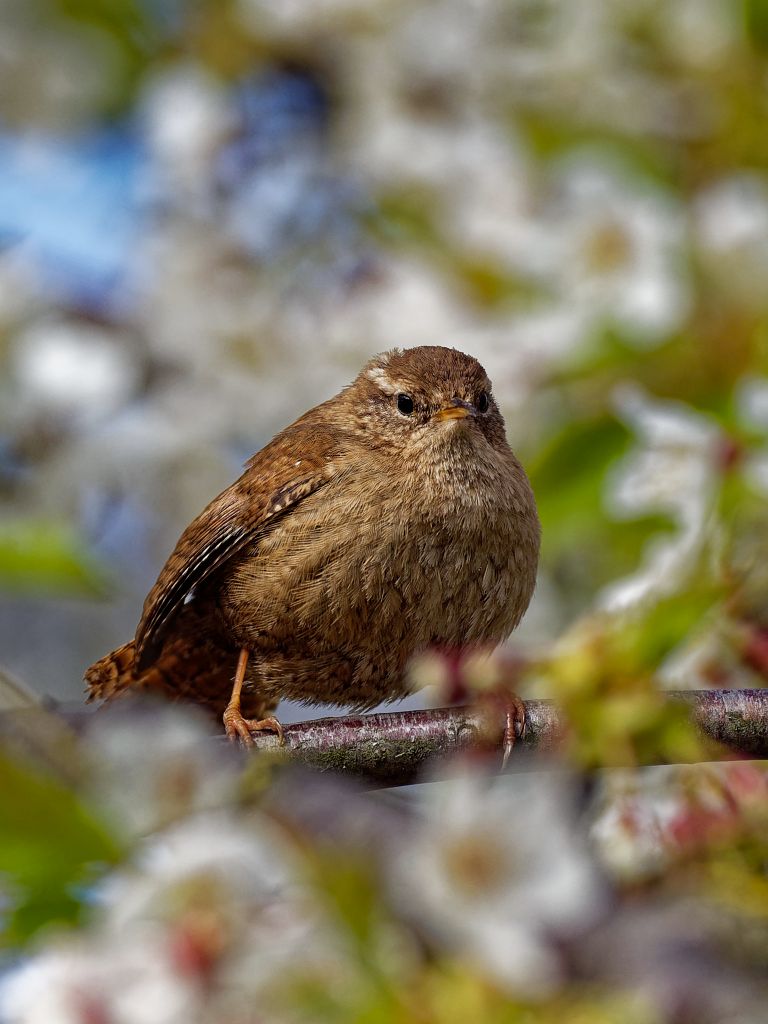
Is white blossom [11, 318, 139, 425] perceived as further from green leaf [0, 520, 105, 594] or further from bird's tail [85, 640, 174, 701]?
green leaf [0, 520, 105, 594]

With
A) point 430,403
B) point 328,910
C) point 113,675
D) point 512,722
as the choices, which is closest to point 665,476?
point 430,403

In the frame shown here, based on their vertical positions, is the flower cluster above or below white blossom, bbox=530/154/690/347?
below

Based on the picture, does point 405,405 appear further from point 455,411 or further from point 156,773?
point 156,773

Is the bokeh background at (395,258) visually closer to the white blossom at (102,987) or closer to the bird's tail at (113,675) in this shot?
the bird's tail at (113,675)

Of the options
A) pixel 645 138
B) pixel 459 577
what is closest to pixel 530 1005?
pixel 459 577

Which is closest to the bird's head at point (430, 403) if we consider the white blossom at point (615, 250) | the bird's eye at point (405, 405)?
the bird's eye at point (405, 405)

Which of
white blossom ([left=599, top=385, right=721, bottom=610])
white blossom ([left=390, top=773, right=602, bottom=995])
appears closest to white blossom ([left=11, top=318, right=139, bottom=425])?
white blossom ([left=599, top=385, right=721, bottom=610])

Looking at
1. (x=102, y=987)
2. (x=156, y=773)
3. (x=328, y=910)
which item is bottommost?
(x=328, y=910)
